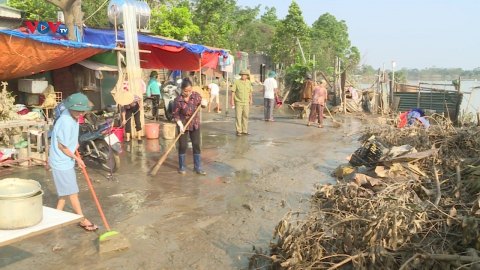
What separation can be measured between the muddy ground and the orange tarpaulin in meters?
2.33

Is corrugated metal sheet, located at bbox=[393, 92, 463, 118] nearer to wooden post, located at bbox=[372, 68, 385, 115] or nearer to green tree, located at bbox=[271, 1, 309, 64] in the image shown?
wooden post, located at bbox=[372, 68, 385, 115]

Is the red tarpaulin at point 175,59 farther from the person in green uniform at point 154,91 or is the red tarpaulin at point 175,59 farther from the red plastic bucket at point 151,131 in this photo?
the red plastic bucket at point 151,131

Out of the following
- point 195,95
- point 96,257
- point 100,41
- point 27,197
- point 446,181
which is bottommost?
point 96,257

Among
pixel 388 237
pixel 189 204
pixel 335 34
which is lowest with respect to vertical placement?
pixel 189 204

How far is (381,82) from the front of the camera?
62.8 ft

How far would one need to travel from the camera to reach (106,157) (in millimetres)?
7316

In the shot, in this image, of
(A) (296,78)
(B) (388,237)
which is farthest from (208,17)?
(B) (388,237)

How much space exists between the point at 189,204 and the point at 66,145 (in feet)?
6.46

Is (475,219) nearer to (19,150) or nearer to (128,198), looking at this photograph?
(128,198)

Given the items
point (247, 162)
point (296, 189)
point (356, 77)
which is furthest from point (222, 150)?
point (356, 77)

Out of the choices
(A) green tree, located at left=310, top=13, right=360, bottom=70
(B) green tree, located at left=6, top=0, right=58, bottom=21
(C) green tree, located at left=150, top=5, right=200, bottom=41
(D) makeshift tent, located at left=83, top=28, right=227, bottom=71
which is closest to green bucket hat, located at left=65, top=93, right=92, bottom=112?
(D) makeshift tent, located at left=83, top=28, right=227, bottom=71

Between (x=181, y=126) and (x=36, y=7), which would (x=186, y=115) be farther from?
(x=36, y=7)

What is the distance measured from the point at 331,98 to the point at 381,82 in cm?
246

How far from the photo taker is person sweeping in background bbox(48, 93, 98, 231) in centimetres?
443
